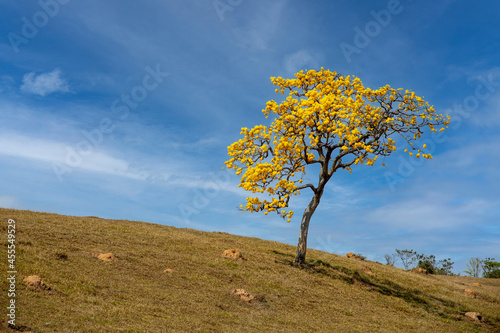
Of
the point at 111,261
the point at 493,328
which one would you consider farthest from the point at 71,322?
the point at 493,328

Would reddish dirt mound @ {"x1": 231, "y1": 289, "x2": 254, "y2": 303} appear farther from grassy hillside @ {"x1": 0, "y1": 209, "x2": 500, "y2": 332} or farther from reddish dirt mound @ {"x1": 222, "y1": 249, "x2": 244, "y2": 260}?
reddish dirt mound @ {"x1": 222, "y1": 249, "x2": 244, "y2": 260}

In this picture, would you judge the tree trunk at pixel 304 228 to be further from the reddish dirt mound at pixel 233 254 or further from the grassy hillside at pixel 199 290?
the reddish dirt mound at pixel 233 254

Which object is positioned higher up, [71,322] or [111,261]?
[111,261]

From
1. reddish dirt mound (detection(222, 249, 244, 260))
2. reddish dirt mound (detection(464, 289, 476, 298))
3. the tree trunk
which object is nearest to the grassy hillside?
reddish dirt mound (detection(464, 289, 476, 298))

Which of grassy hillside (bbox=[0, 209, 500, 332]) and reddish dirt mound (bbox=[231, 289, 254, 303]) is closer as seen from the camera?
grassy hillside (bbox=[0, 209, 500, 332])

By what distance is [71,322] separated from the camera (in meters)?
13.0

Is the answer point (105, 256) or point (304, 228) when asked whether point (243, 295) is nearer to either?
point (105, 256)

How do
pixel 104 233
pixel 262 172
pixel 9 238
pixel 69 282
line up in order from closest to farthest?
pixel 69 282
pixel 9 238
pixel 262 172
pixel 104 233

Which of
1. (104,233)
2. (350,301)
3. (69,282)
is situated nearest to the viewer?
(69,282)

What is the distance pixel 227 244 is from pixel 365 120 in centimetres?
1435

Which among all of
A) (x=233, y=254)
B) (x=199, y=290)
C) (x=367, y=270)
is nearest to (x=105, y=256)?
(x=199, y=290)

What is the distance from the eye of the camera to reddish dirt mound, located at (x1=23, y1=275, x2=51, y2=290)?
15154 mm

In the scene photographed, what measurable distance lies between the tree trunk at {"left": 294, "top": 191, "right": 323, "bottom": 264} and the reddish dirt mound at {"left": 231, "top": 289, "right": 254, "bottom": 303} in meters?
8.92

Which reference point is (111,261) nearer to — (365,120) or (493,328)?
(365,120)
